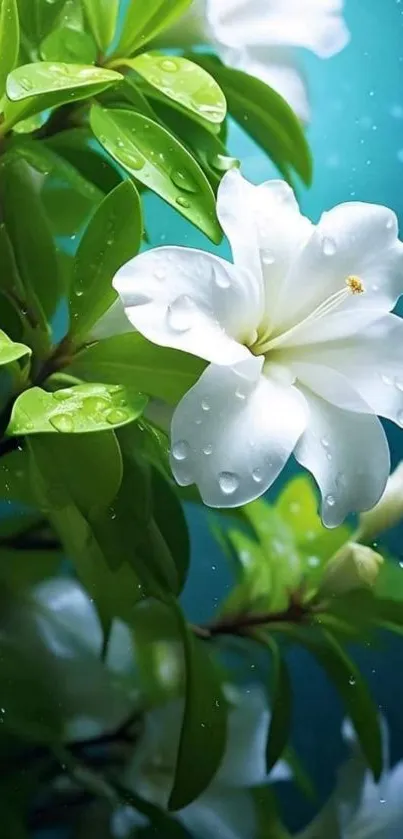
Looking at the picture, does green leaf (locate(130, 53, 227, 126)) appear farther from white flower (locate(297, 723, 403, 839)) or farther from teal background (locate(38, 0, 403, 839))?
white flower (locate(297, 723, 403, 839))

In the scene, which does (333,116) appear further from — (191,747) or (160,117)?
(191,747)

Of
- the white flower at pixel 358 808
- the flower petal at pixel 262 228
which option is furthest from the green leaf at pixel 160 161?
the white flower at pixel 358 808

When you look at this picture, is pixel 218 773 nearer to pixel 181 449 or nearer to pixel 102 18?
pixel 181 449

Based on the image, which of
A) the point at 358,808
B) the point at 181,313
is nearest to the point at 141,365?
the point at 181,313

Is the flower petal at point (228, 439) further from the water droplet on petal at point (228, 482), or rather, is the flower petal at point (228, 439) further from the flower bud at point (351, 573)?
the flower bud at point (351, 573)

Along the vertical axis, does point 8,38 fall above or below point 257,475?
above

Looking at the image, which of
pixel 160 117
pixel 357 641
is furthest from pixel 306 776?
pixel 160 117
